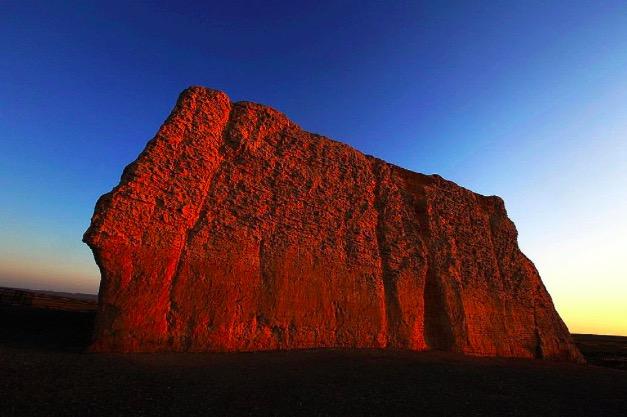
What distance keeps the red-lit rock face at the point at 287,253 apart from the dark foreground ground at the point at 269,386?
1023 millimetres

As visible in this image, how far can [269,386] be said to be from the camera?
5402mm

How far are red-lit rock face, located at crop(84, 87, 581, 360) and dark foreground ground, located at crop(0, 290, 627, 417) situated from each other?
1.02 meters

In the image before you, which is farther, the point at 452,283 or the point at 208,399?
the point at 452,283

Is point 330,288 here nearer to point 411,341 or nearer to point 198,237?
point 411,341

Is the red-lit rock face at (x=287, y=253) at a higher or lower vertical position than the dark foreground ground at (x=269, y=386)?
higher

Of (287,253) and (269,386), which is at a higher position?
(287,253)

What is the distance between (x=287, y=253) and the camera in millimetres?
9883

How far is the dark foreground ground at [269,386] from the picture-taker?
429 centimetres

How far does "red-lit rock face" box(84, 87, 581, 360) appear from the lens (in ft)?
25.6

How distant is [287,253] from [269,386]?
4.70 meters

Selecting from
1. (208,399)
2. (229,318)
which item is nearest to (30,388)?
(208,399)

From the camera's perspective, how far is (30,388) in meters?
4.47

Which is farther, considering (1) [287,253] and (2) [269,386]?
(1) [287,253]

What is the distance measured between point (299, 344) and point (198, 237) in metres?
3.74
